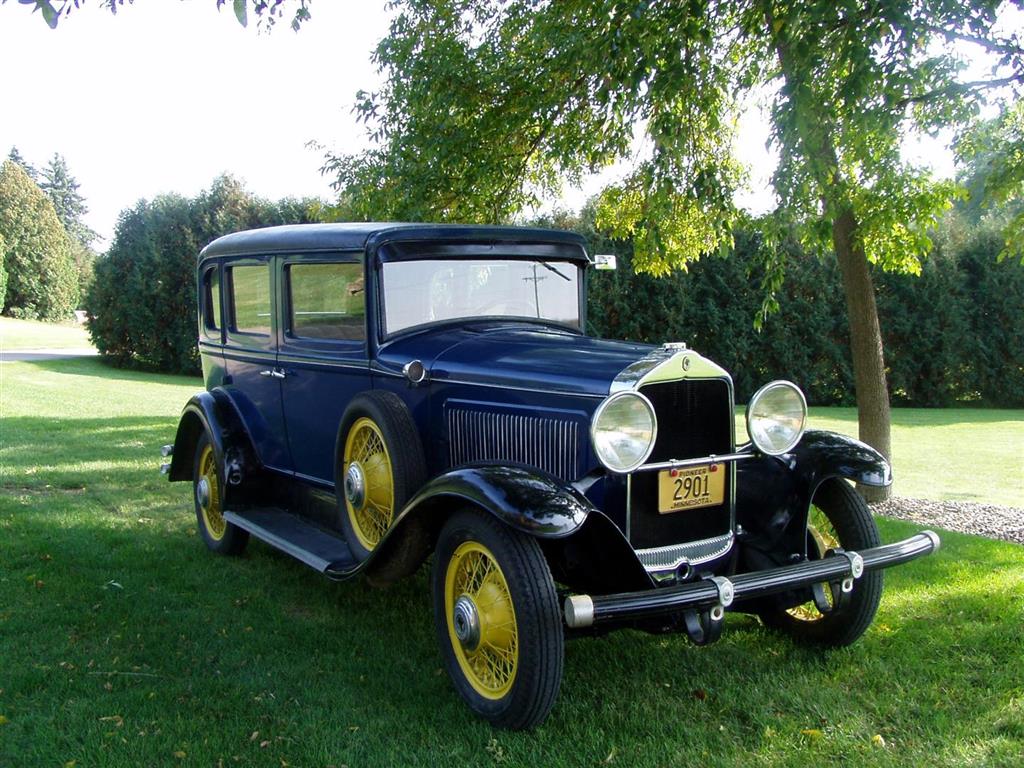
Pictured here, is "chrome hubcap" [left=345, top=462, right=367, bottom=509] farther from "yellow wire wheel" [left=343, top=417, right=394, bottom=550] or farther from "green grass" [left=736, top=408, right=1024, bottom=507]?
"green grass" [left=736, top=408, right=1024, bottom=507]

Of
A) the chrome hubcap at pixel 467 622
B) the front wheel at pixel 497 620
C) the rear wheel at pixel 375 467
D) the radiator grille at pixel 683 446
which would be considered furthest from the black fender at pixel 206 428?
the radiator grille at pixel 683 446

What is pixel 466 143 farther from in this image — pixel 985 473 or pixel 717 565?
pixel 985 473

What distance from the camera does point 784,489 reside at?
158 inches

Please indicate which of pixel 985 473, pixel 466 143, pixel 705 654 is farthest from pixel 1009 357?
pixel 705 654

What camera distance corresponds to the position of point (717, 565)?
384cm

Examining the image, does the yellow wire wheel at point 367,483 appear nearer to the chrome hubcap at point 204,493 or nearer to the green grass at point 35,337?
the chrome hubcap at point 204,493

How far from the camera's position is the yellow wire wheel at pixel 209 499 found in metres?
5.66

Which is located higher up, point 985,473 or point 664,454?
point 664,454

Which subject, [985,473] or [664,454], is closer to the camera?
[664,454]

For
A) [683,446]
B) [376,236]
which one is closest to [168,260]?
[376,236]

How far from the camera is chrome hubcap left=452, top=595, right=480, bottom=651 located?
10.9ft

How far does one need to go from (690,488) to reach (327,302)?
216cm

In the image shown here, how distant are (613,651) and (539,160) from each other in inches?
224

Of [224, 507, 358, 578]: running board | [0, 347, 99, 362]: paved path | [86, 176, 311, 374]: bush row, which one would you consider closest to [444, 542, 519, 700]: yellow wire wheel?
[224, 507, 358, 578]: running board
